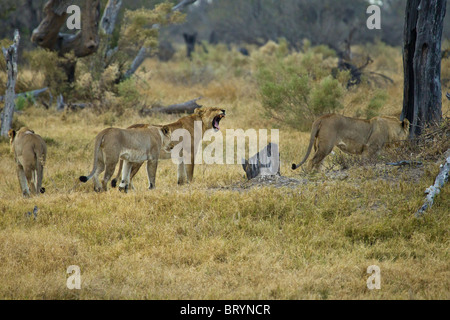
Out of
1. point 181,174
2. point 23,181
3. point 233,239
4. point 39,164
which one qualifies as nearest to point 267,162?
point 181,174

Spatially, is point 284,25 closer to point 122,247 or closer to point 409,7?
point 409,7

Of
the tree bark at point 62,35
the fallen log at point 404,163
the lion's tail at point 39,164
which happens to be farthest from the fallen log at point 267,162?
the tree bark at point 62,35

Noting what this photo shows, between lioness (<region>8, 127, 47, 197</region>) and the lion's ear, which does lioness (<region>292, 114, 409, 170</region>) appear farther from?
lioness (<region>8, 127, 47, 197</region>)

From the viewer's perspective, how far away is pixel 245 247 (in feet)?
21.0

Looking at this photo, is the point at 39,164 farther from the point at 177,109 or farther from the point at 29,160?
the point at 177,109

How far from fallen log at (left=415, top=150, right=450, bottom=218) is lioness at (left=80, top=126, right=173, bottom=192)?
3.71m

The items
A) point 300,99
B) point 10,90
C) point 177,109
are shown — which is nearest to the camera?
point 10,90

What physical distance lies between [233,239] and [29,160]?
11.2ft

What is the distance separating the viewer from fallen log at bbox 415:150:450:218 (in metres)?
6.95

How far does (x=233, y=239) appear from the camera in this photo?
664 centimetres

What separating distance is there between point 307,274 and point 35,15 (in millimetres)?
23209

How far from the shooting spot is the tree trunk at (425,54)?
953 cm

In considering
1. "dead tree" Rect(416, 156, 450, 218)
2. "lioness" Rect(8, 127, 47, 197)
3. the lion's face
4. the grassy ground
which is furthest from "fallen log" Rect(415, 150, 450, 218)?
"lioness" Rect(8, 127, 47, 197)
